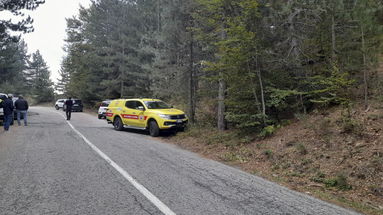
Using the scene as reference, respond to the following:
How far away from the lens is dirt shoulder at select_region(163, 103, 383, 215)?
531cm

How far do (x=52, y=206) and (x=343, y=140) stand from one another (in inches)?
288

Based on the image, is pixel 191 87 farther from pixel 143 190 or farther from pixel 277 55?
pixel 143 190

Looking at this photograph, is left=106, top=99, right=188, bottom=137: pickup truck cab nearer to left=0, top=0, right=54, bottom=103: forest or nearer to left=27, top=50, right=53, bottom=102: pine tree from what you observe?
left=0, top=0, right=54, bottom=103: forest

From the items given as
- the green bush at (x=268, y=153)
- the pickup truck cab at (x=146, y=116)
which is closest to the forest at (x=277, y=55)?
the green bush at (x=268, y=153)

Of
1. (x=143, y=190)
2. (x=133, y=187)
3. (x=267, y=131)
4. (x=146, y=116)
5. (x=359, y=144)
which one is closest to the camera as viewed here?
(x=143, y=190)

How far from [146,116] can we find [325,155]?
8.87 m

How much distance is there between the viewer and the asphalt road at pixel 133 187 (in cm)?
411

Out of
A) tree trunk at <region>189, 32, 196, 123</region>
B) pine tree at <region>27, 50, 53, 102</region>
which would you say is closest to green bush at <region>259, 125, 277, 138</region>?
tree trunk at <region>189, 32, 196, 123</region>

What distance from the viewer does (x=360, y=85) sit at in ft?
30.7

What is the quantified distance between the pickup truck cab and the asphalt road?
4.62 meters

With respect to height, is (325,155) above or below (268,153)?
above

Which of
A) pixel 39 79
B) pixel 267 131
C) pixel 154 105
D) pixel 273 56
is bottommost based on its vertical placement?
pixel 267 131

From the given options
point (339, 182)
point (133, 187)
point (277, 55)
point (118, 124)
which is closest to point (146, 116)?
point (118, 124)

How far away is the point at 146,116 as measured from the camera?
1333 cm
